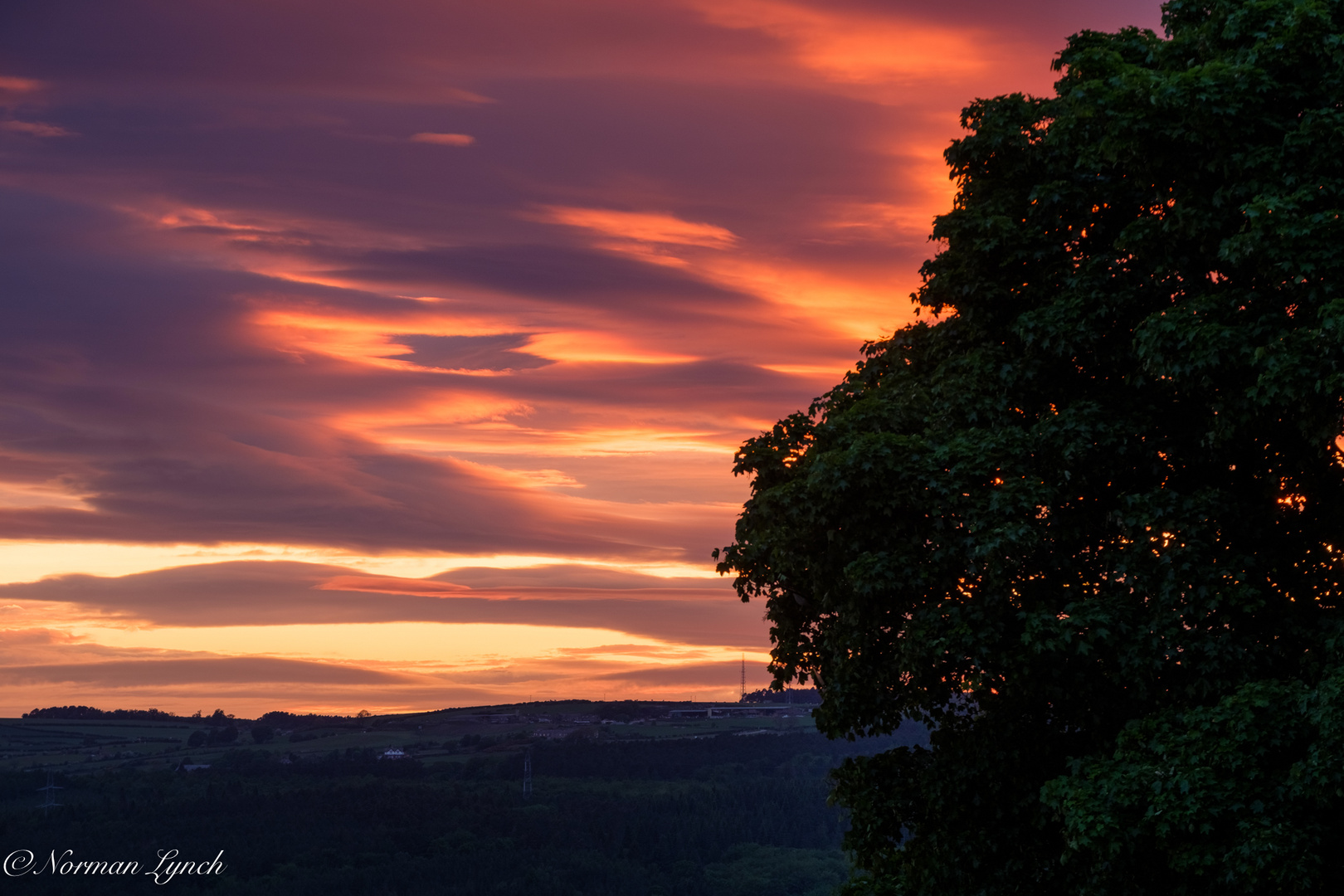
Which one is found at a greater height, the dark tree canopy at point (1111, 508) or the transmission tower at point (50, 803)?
the dark tree canopy at point (1111, 508)

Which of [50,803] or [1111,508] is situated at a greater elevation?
[1111,508]

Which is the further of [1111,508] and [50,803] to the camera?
[50,803]

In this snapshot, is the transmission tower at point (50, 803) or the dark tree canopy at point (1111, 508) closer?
the dark tree canopy at point (1111, 508)

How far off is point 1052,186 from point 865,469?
21.3ft

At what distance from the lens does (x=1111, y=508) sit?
2203 centimetres

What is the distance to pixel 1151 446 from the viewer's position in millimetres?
21188

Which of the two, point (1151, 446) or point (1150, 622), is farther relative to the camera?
point (1151, 446)

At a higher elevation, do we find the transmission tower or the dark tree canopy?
the dark tree canopy

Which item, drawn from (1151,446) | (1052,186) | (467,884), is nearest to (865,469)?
(1151,446)

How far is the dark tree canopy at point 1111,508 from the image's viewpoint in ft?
59.5

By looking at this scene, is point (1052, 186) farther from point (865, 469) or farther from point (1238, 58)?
point (865, 469)

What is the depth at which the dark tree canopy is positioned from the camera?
18125 millimetres

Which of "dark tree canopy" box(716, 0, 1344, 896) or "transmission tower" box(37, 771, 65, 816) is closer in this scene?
"dark tree canopy" box(716, 0, 1344, 896)

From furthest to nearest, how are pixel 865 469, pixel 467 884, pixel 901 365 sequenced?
pixel 467 884 → pixel 901 365 → pixel 865 469
